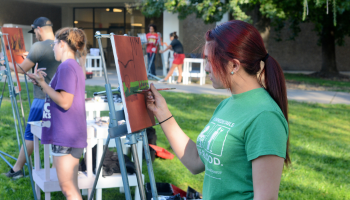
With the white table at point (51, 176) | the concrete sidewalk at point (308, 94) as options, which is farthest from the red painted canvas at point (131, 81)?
the concrete sidewalk at point (308, 94)

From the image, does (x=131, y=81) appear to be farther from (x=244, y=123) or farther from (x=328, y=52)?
(x=328, y=52)

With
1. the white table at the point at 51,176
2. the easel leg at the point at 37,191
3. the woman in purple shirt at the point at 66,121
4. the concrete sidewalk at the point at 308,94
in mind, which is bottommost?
the easel leg at the point at 37,191

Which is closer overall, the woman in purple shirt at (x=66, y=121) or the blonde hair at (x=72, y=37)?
the woman in purple shirt at (x=66, y=121)

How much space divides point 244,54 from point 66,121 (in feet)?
5.90

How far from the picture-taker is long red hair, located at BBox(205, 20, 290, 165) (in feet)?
4.77

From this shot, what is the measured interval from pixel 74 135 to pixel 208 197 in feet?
5.01

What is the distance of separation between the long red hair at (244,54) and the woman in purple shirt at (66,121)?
1543 millimetres

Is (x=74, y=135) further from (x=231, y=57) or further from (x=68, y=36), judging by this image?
(x=231, y=57)

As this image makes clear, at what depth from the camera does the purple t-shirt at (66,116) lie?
2705 millimetres

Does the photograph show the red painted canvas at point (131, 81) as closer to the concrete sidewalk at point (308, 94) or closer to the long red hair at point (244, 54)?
the long red hair at point (244, 54)

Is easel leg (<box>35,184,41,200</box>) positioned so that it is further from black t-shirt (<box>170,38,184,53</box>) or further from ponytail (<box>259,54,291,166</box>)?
black t-shirt (<box>170,38,184,53</box>)

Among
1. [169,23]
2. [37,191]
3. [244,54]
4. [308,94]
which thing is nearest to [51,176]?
[37,191]

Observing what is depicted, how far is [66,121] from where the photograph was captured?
2754 millimetres

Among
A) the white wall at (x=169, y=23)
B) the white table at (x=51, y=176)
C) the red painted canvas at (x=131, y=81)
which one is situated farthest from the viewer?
the white wall at (x=169, y=23)
